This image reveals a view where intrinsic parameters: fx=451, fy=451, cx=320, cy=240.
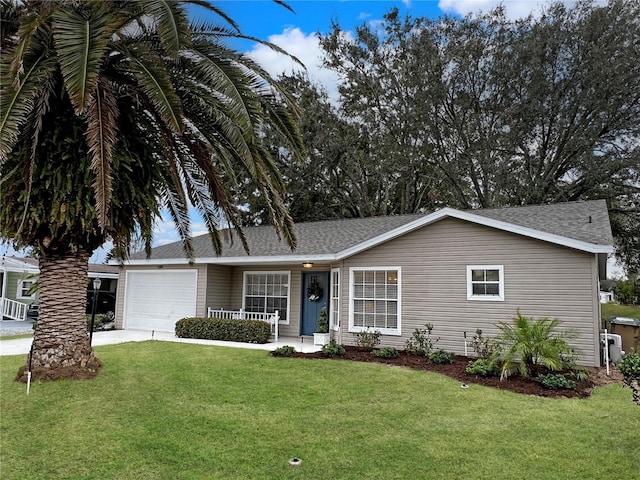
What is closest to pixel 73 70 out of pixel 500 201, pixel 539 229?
pixel 539 229

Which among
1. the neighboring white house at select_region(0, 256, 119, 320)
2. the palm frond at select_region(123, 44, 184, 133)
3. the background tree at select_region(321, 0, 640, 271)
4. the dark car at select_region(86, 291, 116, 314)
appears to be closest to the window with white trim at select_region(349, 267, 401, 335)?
the palm frond at select_region(123, 44, 184, 133)

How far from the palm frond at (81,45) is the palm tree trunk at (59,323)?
323 centimetres

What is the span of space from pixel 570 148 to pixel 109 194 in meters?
21.8

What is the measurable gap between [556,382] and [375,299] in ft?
15.9

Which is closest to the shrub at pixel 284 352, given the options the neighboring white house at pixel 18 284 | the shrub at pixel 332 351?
the shrub at pixel 332 351

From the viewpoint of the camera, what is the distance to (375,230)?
14227 mm

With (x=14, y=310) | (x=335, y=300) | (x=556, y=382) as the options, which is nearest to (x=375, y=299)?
(x=335, y=300)

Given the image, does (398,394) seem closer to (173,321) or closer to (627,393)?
(627,393)

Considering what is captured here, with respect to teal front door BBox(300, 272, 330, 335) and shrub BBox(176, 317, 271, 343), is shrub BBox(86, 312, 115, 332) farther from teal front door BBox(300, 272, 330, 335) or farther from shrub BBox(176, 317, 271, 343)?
teal front door BBox(300, 272, 330, 335)

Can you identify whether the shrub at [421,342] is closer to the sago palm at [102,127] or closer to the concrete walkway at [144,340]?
the concrete walkway at [144,340]

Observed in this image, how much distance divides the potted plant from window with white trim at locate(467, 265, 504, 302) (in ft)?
13.3

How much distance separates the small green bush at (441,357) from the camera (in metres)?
9.48

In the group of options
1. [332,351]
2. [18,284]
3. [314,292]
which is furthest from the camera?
[18,284]

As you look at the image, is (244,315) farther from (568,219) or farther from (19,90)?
(19,90)
